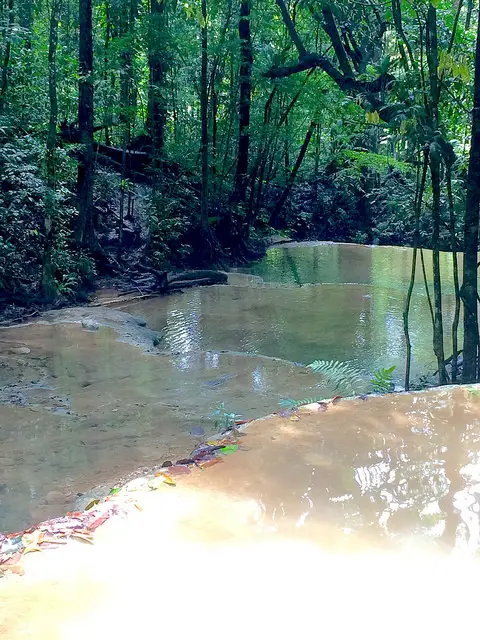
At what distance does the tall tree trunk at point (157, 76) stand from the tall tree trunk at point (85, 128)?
1735mm

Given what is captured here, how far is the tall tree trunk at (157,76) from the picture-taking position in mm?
14266

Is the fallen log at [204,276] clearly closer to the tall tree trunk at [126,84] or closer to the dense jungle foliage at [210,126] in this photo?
the dense jungle foliage at [210,126]

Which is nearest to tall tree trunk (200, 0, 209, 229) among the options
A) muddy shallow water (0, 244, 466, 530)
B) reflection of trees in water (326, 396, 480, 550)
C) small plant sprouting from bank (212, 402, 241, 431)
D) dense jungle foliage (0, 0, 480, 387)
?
dense jungle foliage (0, 0, 480, 387)

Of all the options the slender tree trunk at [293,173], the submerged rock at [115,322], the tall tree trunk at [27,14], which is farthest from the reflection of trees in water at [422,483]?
the slender tree trunk at [293,173]

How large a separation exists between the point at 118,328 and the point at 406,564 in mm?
7717

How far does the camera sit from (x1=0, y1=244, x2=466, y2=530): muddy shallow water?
17.6 ft

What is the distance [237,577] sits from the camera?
8.27 feet

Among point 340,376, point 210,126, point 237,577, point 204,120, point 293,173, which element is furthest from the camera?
point 293,173

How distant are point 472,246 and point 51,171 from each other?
7.96 meters

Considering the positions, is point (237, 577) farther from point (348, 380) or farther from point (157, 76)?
point (157, 76)

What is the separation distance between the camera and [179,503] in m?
3.11

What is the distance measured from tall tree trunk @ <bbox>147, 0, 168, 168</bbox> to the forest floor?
1332 cm

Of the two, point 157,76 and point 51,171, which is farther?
point 157,76

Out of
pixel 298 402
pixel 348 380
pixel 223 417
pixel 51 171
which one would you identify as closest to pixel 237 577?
pixel 298 402
